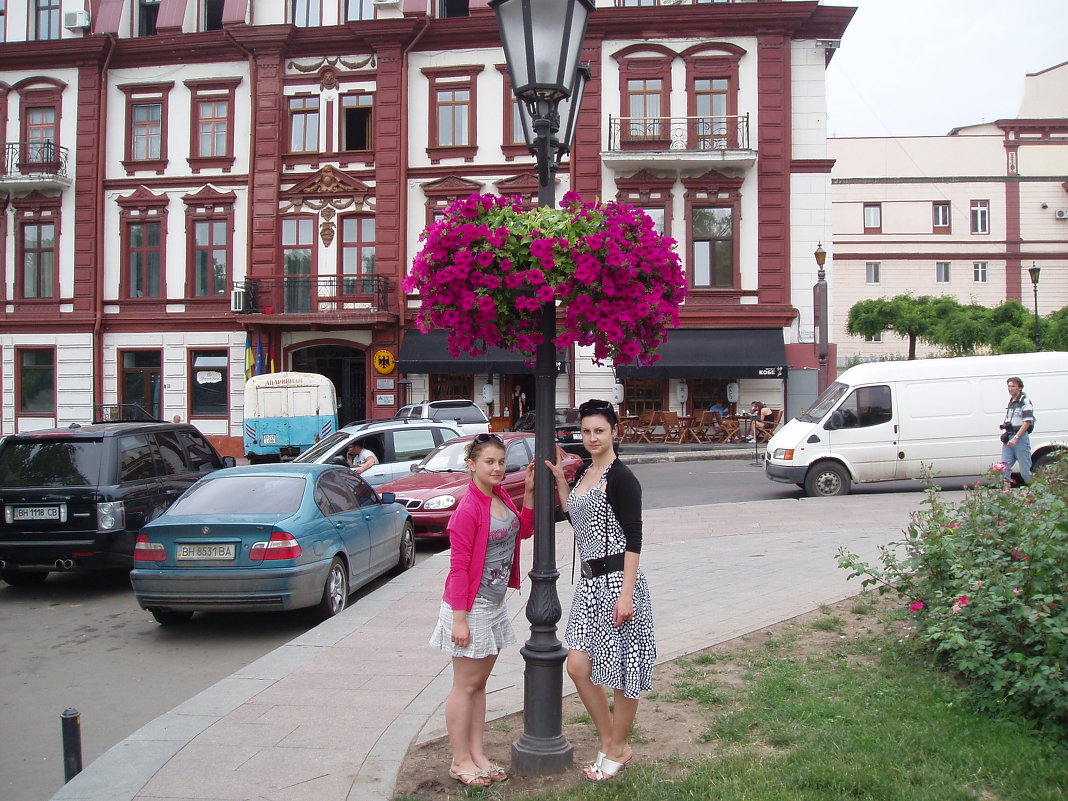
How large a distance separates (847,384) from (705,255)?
12991mm

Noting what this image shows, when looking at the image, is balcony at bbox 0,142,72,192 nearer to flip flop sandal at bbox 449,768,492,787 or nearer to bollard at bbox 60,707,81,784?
bollard at bbox 60,707,81,784

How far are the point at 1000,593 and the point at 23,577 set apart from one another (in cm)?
990

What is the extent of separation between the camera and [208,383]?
29.4 metres

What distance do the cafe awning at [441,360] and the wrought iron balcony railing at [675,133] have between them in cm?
660

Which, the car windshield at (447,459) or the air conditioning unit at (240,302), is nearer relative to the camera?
the car windshield at (447,459)

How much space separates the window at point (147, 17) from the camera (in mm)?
30953

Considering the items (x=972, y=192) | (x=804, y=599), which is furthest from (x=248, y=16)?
(x=972, y=192)

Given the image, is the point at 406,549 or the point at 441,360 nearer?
the point at 406,549

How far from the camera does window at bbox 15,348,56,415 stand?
1187 inches

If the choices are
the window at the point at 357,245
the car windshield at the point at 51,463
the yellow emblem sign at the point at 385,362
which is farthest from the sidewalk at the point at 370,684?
the window at the point at 357,245

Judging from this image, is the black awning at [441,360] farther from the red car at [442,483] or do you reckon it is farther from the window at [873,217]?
the window at [873,217]

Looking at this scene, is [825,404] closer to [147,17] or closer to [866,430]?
[866,430]

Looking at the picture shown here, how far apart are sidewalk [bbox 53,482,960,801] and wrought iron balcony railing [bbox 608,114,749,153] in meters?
18.3

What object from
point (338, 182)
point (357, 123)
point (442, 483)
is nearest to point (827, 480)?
point (442, 483)
